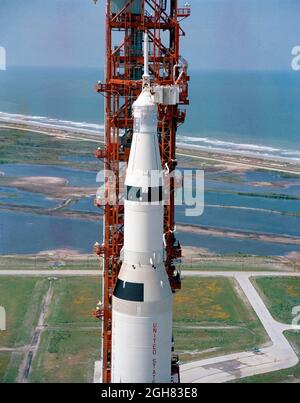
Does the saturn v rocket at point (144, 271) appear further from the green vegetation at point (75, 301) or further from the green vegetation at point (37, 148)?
the green vegetation at point (37, 148)

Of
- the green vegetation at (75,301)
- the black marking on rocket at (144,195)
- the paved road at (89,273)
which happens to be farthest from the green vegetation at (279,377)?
the black marking on rocket at (144,195)

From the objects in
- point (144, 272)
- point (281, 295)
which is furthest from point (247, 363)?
point (144, 272)

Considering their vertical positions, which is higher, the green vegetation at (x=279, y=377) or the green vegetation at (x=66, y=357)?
the green vegetation at (x=66, y=357)

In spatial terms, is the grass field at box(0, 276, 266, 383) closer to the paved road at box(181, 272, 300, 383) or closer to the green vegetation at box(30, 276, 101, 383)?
the green vegetation at box(30, 276, 101, 383)

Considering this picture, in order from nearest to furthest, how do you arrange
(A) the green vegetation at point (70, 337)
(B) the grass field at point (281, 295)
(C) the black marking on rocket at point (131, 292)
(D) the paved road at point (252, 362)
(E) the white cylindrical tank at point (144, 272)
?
(E) the white cylindrical tank at point (144, 272) < (C) the black marking on rocket at point (131, 292) < (D) the paved road at point (252, 362) < (A) the green vegetation at point (70, 337) < (B) the grass field at point (281, 295)

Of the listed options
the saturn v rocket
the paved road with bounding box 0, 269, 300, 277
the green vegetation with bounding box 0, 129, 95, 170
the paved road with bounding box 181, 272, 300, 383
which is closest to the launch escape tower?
the saturn v rocket

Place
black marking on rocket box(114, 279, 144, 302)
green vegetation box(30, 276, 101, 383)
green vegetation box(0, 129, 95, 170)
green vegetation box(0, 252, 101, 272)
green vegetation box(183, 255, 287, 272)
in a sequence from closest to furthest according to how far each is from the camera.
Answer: black marking on rocket box(114, 279, 144, 302), green vegetation box(30, 276, 101, 383), green vegetation box(0, 252, 101, 272), green vegetation box(183, 255, 287, 272), green vegetation box(0, 129, 95, 170)

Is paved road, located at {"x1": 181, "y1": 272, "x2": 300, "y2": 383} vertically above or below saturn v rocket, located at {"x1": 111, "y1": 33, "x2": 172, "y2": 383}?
below
